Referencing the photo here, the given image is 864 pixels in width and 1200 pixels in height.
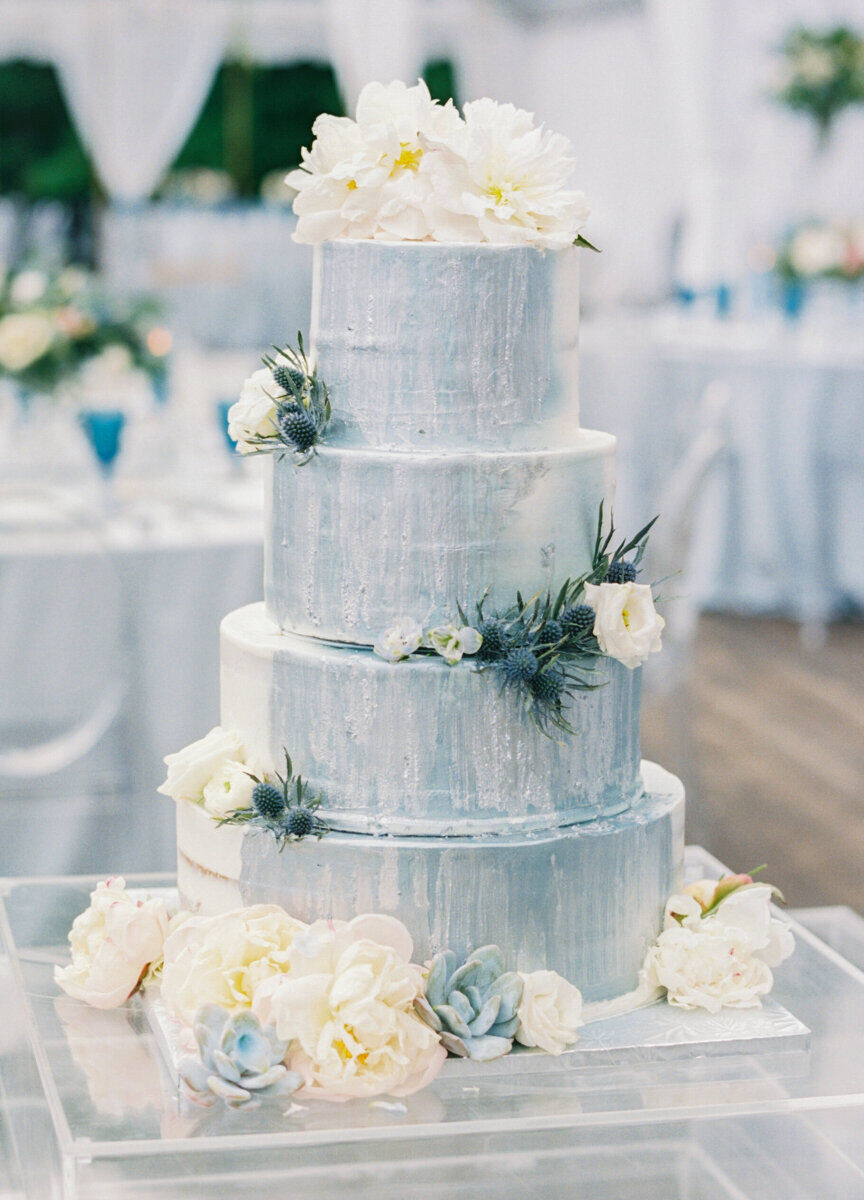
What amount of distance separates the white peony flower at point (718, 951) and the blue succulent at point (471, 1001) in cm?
17

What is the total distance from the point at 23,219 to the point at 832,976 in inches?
420

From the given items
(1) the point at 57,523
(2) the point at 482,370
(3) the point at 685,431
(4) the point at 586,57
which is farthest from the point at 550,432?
(4) the point at 586,57

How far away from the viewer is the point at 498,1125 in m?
1.25

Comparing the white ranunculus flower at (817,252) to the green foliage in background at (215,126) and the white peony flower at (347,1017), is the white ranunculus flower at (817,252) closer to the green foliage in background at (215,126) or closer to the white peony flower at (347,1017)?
the white peony flower at (347,1017)

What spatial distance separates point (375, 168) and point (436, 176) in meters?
0.05

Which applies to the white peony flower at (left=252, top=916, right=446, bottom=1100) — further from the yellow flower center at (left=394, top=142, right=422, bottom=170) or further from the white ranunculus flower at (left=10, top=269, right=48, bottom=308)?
the white ranunculus flower at (left=10, top=269, right=48, bottom=308)

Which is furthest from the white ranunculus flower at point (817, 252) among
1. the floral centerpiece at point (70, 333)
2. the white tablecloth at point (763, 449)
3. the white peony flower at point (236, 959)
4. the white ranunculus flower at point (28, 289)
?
the white peony flower at point (236, 959)

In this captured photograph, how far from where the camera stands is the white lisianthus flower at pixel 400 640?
1338 mm

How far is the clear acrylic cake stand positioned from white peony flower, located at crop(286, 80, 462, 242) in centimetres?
69

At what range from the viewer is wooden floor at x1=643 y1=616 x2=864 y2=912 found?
11.7 feet

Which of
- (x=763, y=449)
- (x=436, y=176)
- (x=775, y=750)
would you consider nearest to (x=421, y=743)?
(x=436, y=176)

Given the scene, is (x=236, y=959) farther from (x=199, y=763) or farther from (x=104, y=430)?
(x=104, y=430)

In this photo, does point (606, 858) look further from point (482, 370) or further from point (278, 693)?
point (482, 370)

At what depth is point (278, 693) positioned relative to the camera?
140 centimetres
